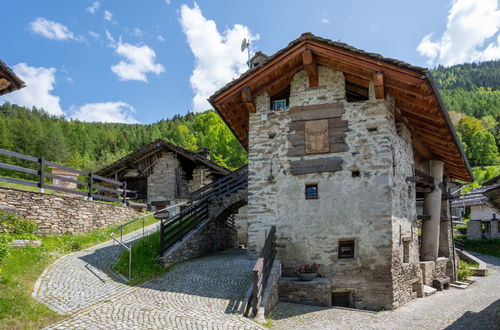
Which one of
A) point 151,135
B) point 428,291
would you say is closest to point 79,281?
point 428,291

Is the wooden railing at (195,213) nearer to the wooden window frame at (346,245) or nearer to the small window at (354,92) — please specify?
the wooden window frame at (346,245)

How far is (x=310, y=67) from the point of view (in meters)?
10.6

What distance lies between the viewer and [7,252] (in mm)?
8383

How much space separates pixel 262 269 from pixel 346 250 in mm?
2981

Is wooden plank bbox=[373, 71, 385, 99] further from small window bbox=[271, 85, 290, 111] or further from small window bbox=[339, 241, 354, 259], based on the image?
small window bbox=[339, 241, 354, 259]

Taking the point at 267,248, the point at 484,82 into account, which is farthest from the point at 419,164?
the point at 484,82

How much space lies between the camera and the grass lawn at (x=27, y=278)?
6148 mm

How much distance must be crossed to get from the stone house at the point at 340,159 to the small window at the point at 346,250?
3cm

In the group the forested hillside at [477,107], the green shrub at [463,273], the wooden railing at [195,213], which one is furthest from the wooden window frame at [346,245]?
the forested hillside at [477,107]

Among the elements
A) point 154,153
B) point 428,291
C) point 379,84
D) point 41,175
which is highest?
point 379,84

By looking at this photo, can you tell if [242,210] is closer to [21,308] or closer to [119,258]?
[119,258]

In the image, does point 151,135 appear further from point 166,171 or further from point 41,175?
point 41,175

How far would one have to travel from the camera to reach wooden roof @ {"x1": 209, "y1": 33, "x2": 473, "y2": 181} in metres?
9.29

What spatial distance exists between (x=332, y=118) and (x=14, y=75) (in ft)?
30.8
